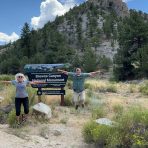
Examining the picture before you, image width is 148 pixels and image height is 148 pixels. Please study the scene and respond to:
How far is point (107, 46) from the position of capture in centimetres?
11312

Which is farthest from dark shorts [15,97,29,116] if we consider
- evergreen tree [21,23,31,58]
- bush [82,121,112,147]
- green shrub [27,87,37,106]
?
evergreen tree [21,23,31,58]

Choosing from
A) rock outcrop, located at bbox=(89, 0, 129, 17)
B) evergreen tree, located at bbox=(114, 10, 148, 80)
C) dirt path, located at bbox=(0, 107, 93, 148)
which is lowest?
dirt path, located at bbox=(0, 107, 93, 148)

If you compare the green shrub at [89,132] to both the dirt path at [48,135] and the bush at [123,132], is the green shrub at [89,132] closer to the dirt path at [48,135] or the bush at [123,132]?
the bush at [123,132]

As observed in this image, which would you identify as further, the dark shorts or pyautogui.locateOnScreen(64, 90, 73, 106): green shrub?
pyautogui.locateOnScreen(64, 90, 73, 106): green shrub

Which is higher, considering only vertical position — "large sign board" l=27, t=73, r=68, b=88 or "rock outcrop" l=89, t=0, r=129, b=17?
"rock outcrop" l=89, t=0, r=129, b=17

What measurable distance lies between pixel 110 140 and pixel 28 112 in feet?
12.1

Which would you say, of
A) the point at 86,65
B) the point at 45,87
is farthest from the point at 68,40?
the point at 45,87

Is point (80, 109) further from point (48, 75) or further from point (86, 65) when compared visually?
point (86, 65)

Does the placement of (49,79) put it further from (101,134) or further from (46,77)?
(101,134)

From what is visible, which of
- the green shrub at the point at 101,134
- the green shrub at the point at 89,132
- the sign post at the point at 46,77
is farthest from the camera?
the sign post at the point at 46,77

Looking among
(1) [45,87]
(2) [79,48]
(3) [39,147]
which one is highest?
(2) [79,48]

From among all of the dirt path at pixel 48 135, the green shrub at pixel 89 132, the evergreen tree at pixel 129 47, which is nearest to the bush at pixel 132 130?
the green shrub at pixel 89 132

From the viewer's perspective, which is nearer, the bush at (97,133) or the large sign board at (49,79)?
the bush at (97,133)

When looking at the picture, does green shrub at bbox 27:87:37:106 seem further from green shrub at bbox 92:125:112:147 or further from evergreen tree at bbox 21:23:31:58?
evergreen tree at bbox 21:23:31:58
